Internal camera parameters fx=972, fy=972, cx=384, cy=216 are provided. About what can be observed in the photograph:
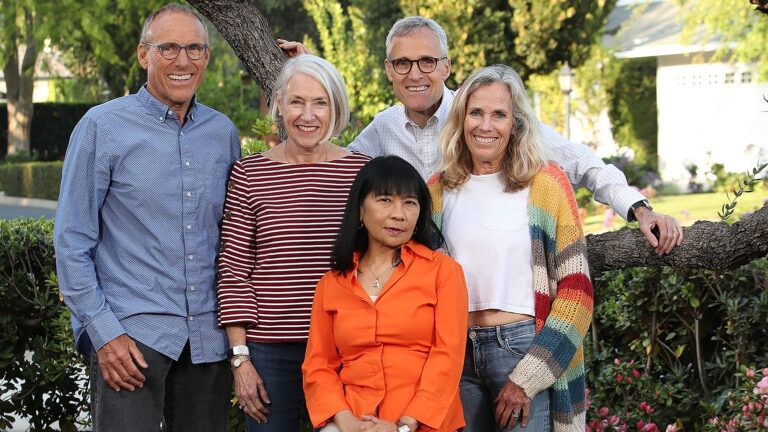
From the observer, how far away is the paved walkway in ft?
67.6

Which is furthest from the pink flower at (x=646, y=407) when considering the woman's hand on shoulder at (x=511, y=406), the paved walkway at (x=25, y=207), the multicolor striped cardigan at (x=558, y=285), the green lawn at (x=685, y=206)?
the paved walkway at (x=25, y=207)

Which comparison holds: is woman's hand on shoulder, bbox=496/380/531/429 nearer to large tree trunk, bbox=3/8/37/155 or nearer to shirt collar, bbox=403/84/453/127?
shirt collar, bbox=403/84/453/127

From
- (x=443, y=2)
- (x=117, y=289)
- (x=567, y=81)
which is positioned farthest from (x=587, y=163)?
(x=567, y=81)

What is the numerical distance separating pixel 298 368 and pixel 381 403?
44 centimetres

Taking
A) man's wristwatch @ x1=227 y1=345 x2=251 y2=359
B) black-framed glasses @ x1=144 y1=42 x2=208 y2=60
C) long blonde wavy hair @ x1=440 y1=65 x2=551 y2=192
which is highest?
black-framed glasses @ x1=144 y1=42 x2=208 y2=60

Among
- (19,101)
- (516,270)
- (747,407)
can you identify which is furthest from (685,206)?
(19,101)

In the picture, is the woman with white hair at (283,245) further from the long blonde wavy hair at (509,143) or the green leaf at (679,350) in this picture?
the green leaf at (679,350)

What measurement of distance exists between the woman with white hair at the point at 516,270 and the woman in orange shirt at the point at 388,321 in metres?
0.16

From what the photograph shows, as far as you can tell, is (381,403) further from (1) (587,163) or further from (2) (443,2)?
(2) (443,2)

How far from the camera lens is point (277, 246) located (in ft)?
11.1

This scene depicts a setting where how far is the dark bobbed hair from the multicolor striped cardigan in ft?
1.17

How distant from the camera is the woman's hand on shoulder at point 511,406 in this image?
125 inches

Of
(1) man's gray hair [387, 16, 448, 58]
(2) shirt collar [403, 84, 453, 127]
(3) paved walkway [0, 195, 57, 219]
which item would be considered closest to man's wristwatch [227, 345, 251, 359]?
(2) shirt collar [403, 84, 453, 127]

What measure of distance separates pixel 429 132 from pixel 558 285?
102 centimetres
